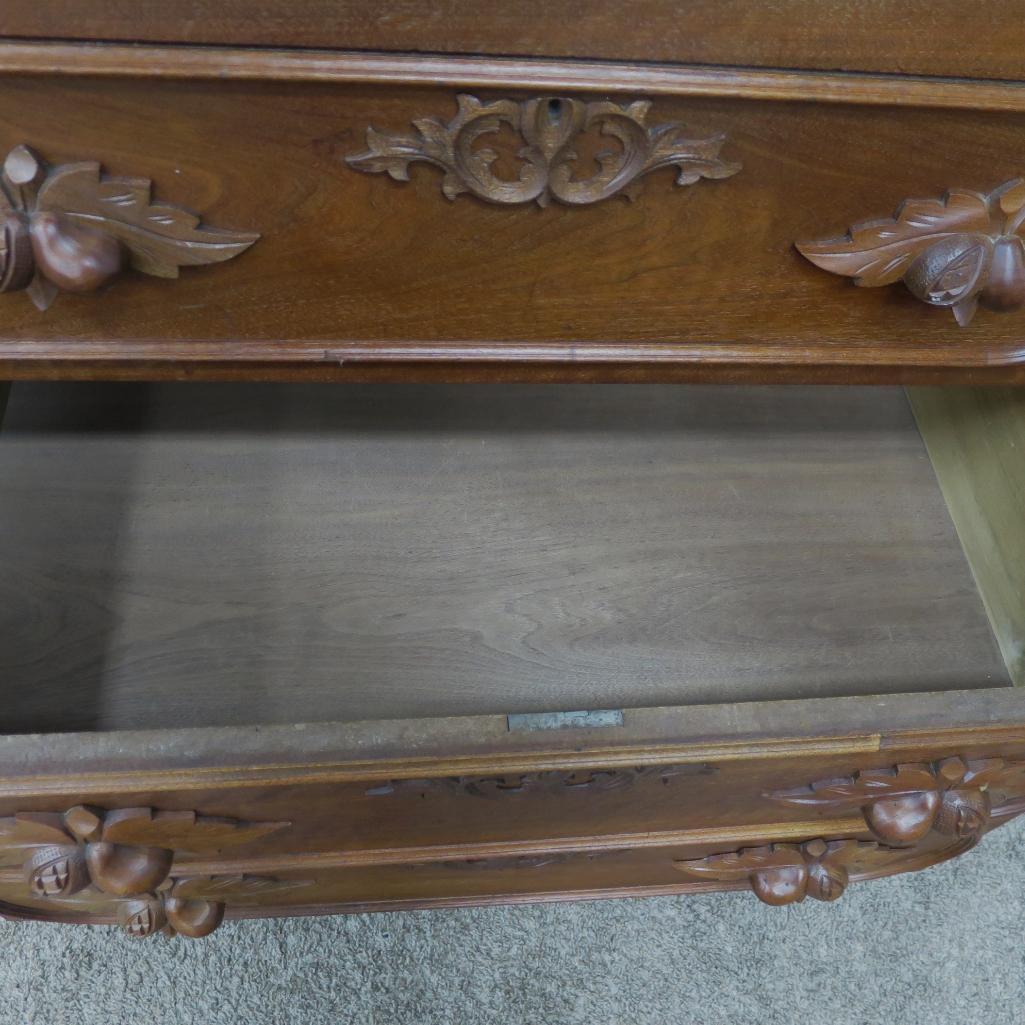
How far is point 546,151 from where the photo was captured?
1.20 ft

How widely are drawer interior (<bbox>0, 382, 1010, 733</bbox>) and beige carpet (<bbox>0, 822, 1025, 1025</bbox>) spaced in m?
0.26

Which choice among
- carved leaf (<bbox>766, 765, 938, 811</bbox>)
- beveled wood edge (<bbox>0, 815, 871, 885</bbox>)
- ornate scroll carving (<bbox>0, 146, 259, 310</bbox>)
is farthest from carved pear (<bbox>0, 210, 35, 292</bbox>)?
carved leaf (<bbox>766, 765, 938, 811</bbox>)

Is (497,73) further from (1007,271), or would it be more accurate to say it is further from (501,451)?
(501,451)

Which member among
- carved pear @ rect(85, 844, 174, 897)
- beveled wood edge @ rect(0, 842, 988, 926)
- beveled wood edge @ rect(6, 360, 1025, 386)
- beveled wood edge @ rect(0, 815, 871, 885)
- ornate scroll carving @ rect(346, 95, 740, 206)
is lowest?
beveled wood edge @ rect(0, 842, 988, 926)

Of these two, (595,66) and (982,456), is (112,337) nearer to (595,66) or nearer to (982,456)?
(595,66)

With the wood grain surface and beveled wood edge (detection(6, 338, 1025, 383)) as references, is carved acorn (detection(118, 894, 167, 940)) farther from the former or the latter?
the wood grain surface

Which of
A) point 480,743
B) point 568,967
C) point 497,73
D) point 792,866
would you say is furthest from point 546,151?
point 568,967

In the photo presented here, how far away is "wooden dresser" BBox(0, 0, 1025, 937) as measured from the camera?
1.13 feet

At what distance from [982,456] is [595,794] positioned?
0.44 m

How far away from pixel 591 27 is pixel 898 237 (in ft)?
0.63

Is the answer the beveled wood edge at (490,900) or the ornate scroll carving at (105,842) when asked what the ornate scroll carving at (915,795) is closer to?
the beveled wood edge at (490,900)

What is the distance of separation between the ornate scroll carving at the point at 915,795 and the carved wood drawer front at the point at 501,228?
0.24 meters

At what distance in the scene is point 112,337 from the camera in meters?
0.44

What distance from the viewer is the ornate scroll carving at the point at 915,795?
0.50 m
